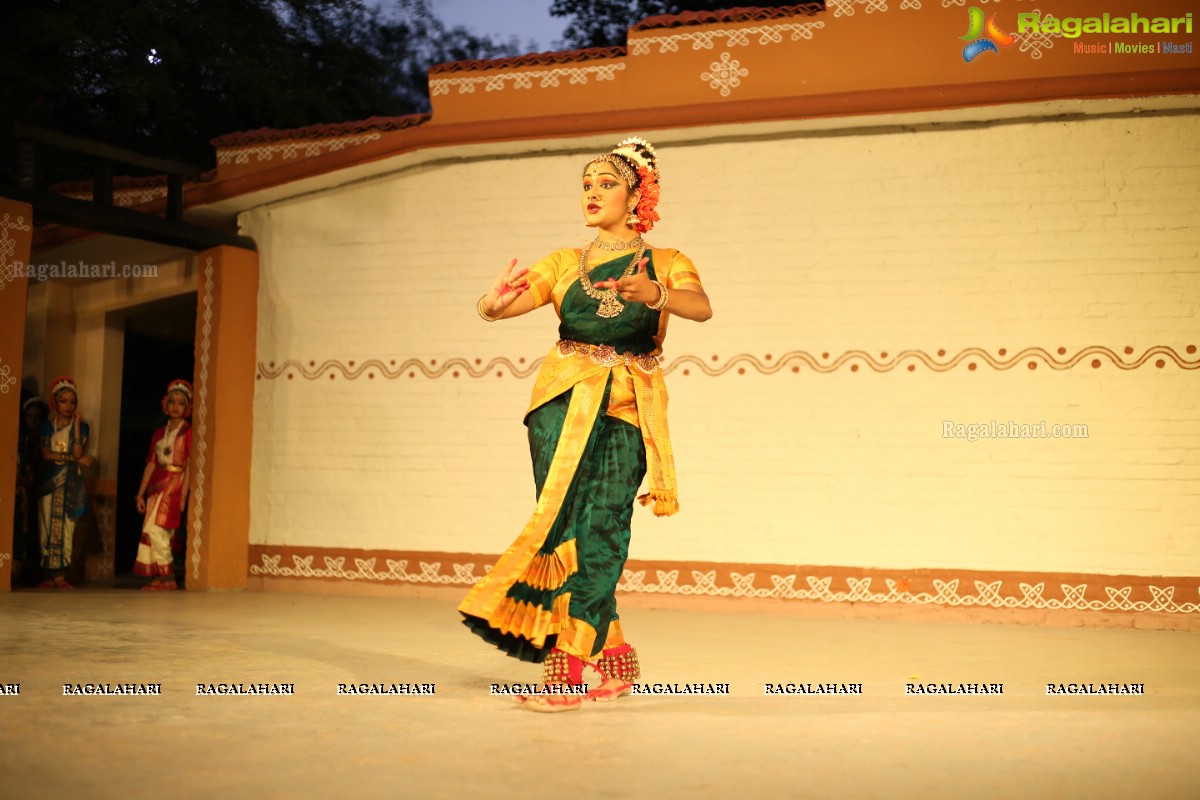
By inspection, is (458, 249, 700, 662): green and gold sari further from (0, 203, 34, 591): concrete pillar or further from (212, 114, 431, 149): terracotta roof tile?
(0, 203, 34, 591): concrete pillar

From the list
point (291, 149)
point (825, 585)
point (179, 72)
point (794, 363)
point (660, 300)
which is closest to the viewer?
point (660, 300)

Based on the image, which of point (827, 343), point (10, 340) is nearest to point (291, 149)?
point (10, 340)

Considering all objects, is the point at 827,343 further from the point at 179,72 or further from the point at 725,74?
the point at 179,72

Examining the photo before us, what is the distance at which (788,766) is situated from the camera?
3277mm

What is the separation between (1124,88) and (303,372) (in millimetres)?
5391

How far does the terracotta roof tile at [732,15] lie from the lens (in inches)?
308

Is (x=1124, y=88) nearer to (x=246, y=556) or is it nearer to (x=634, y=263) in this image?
(x=634, y=263)

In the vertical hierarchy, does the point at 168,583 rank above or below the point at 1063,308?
below

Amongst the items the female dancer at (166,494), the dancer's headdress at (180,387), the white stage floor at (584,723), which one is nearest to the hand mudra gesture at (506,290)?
the white stage floor at (584,723)

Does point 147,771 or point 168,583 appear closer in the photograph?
point 147,771

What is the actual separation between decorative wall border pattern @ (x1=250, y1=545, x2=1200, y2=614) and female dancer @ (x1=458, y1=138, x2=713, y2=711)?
11.1 ft

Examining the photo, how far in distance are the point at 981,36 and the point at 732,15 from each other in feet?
4.85

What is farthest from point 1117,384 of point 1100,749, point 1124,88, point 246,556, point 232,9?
point 232,9

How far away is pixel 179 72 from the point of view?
48.2ft
